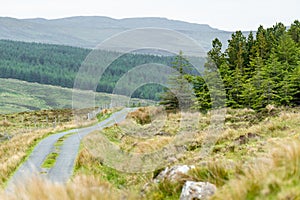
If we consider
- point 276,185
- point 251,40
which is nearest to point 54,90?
point 251,40

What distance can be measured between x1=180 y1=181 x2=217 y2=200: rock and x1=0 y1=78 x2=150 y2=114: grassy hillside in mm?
119856

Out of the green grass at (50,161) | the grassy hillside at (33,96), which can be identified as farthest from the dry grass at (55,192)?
the grassy hillside at (33,96)

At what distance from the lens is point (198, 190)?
21.7 ft

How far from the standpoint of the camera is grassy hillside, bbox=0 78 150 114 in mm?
134000

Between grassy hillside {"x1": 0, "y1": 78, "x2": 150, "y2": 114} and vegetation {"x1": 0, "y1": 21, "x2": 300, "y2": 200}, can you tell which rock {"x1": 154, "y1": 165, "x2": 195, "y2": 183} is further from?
grassy hillside {"x1": 0, "y1": 78, "x2": 150, "y2": 114}

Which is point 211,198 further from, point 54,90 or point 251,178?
point 54,90

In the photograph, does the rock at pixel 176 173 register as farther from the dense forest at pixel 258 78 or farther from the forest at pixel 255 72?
the dense forest at pixel 258 78

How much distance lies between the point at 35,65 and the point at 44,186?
195 m

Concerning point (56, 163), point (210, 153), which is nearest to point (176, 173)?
point (210, 153)

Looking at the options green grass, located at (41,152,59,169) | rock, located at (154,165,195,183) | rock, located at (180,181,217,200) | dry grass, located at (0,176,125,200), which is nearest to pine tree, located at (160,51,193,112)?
green grass, located at (41,152,59,169)

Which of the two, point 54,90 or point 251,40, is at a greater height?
point 251,40

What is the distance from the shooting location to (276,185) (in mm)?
5316

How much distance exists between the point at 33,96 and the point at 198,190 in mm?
154173

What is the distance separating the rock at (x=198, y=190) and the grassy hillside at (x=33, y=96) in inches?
4719
